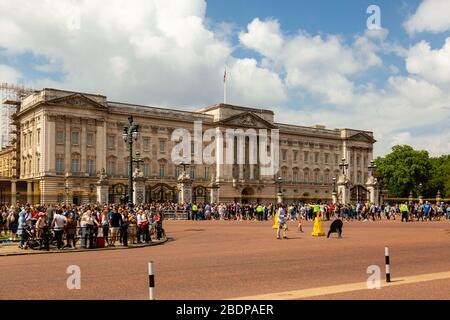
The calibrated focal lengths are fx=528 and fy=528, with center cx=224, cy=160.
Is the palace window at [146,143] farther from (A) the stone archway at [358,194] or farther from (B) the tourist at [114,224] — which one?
(B) the tourist at [114,224]

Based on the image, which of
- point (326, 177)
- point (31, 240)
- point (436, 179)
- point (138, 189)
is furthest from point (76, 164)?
point (436, 179)

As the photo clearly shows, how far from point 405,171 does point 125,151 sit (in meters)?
59.9

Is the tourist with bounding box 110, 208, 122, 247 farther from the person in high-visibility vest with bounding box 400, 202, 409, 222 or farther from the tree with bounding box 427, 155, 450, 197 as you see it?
the tree with bounding box 427, 155, 450, 197

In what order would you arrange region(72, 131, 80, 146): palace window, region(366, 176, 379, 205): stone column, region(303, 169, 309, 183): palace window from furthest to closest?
region(303, 169, 309, 183): palace window → region(72, 131, 80, 146): palace window → region(366, 176, 379, 205): stone column

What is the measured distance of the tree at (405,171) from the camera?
10931 centimetres

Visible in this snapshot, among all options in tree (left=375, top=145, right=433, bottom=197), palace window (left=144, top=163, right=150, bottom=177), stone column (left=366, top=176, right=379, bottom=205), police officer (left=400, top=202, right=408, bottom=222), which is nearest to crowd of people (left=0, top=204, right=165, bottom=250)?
police officer (left=400, top=202, right=408, bottom=222)

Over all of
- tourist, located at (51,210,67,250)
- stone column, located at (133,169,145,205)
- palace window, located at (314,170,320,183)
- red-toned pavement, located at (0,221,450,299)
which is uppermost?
palace window, located at (314,170,320,183)

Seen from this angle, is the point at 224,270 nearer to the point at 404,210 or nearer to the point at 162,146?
the point at 404,210

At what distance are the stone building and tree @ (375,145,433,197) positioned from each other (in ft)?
47.8

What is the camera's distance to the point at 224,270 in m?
14.3

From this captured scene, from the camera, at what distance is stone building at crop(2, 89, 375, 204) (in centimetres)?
7244
